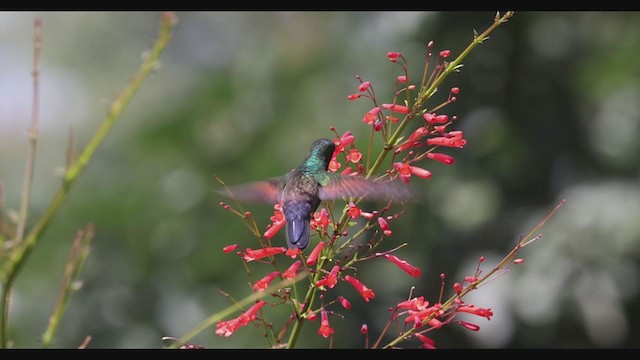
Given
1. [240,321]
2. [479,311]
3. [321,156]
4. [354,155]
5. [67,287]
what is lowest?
[479,311]

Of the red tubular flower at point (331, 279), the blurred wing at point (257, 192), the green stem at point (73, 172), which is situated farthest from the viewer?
the blurred wing at point (257, 192)

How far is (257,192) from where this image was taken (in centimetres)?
220

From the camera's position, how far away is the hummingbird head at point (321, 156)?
239 centimetres

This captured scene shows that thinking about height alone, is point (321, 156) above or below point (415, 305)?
above

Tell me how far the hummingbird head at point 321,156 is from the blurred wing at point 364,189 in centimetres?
21

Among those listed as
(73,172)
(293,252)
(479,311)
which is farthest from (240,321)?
(73,172)

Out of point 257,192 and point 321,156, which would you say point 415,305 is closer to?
point 257,192

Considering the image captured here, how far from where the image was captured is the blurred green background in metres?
6.02

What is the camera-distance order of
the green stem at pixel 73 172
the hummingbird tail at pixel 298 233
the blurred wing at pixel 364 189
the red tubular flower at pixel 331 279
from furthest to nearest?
the hummingbird tail at pixel 298 233 → the blurred wing at pixel 364 189 → the red tubular flower at pixel 331 279 → the green stem at pixel 73 172

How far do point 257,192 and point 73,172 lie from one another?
1080 mm

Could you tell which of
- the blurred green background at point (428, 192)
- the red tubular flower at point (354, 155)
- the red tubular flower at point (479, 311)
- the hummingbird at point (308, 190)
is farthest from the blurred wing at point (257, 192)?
the blurred green background at point (428, 192)

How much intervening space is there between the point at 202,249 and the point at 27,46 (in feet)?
12.3

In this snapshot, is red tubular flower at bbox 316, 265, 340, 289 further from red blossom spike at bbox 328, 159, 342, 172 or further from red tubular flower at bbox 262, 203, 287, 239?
red blossom spike at bbox 328, 159, 342, 172

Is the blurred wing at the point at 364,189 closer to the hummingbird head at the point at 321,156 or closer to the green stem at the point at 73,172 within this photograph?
the hummingbird head at the point at 321,156
